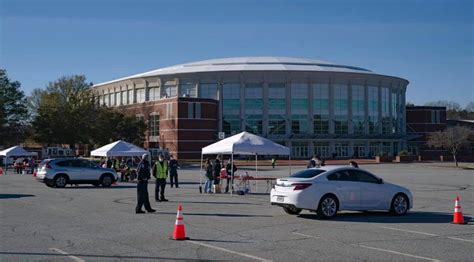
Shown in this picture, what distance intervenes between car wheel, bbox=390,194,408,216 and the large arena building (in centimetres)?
7107

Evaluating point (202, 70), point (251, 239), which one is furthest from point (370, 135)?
point (251, 239)

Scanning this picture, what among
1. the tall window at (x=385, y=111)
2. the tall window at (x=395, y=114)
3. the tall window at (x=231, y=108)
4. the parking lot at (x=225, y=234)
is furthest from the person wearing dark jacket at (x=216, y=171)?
the tall window at (x=395, y=114)

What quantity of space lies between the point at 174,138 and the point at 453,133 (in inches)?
1660

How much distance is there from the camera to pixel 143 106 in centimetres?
9594

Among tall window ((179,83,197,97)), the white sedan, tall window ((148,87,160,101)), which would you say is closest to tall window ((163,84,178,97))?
tall window ((179,83,197,97))

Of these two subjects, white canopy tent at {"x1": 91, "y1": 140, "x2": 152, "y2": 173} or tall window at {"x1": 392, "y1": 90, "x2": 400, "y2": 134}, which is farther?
tall window at {"x1": 392, "y1": 90, "x2": 400, "y2": 134}

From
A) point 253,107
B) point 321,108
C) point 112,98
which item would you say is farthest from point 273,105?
point 112,98

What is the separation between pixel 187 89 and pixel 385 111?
121ft

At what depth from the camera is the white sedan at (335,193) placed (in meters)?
16.0

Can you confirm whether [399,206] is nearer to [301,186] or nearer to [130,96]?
[301,186]

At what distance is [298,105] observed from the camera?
95.8 meters

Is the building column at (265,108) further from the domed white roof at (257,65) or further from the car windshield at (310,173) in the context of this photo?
the car windshield at (310,173)

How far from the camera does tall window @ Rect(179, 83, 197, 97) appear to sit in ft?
316

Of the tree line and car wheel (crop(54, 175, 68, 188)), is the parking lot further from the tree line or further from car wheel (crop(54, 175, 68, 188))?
the tree line
